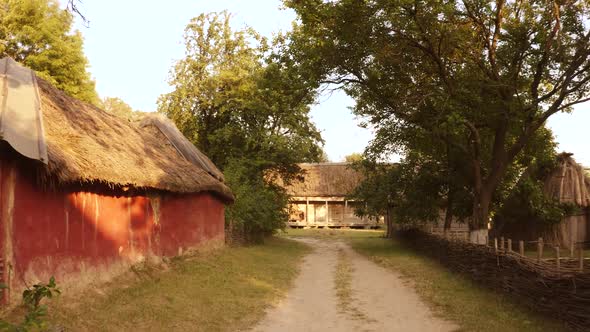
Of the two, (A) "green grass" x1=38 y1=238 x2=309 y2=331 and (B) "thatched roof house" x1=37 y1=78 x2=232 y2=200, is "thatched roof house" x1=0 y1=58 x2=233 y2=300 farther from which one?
(A) "green grass" x1=38 y1=238 x2=309 y2=331

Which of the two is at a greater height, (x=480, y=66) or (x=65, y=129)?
(x=480, y=66)

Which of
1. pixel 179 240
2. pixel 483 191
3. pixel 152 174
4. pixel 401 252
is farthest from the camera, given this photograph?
pixel 401 252

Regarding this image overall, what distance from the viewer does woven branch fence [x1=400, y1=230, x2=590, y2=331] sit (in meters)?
7.83

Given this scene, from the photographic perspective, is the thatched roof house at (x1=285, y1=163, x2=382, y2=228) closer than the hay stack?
No

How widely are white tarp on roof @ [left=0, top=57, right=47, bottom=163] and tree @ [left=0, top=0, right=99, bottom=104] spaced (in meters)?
17.3

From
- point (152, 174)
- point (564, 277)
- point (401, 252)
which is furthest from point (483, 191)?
point (152, 174)

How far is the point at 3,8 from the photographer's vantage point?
26.3m

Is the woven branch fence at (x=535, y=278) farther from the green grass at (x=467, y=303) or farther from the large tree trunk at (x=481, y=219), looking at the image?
the large tree trunk at (x=481, y=219)

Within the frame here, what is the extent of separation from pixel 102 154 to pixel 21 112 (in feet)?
7.59

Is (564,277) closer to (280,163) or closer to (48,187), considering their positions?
(48,187)


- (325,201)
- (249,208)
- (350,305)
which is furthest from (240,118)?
(350,305)

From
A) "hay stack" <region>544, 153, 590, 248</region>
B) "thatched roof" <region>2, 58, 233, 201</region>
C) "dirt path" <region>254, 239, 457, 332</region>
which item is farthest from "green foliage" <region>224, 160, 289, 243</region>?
"hay stack" <region>544, 153, 590, 248</region>

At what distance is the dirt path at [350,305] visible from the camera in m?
8.68

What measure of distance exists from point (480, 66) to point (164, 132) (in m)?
10.4
